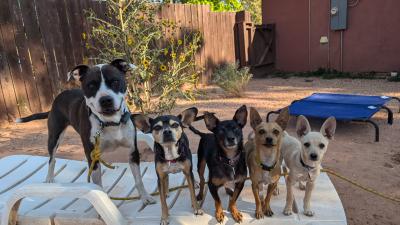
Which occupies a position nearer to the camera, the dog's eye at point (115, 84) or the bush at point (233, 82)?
the dog's eye at point (115, 84)

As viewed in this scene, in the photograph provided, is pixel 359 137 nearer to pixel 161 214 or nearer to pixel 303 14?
pixel 161 214

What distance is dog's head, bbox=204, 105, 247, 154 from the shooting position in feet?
8.61

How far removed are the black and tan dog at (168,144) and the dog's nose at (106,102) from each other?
26cm

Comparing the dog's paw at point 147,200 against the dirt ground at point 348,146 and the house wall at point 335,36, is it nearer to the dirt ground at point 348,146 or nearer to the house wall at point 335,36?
the dirt ground at point 348,146

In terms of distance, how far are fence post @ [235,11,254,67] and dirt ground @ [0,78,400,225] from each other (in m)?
3.40

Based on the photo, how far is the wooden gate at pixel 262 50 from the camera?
1388 cm

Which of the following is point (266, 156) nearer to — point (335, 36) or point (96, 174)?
point (96, 174)

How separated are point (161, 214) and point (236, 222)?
0.70 meters

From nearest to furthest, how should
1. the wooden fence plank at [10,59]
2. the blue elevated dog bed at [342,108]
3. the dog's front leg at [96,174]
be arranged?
the dog's front leg at [96,174] → the blue elevated dog bed at [342,108] → the wooden fence plank at [10,59]

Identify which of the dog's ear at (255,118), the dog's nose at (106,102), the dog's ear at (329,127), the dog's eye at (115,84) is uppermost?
the dog's eye at (115,84)

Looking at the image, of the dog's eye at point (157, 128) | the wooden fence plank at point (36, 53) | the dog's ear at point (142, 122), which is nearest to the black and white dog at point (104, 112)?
the dog's ear at point (142, 122)

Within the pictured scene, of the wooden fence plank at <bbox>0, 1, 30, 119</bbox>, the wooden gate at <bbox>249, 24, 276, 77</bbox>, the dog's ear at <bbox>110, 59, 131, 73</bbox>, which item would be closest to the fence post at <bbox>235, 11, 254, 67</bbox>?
the wooden gate at <bbox>249, 24, 276, 77</bbox>

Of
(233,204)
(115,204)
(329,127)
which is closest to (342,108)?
(329,127)

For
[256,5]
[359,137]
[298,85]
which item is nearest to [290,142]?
[359,137]
